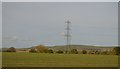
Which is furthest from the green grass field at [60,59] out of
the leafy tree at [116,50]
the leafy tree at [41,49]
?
the leafy tree at [41,49]

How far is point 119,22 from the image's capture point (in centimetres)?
1919

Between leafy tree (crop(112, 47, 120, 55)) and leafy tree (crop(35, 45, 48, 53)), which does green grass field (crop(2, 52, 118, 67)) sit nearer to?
leafy tree (crop(112, 47, 120, 55))

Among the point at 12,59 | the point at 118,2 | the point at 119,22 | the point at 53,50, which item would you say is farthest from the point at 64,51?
the point at 118,2

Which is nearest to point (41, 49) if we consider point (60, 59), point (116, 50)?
point (60, 59)

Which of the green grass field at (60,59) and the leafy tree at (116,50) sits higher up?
the leafy tree at (116,50)

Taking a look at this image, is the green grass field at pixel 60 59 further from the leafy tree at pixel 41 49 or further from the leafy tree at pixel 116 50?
the leafy tree at pixel 41 49

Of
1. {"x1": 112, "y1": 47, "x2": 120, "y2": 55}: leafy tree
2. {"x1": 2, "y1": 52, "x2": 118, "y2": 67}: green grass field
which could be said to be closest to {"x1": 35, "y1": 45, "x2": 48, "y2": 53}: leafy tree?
{"x1": 2, "y1": 52, "x2": 118, "y2": 67}: green grass field

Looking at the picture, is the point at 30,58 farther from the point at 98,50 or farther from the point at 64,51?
the point at 98,50

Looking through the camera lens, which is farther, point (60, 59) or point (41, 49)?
point (41, 49)

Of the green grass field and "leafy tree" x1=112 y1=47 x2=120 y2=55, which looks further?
"leafy tree" x1=112 y1=47 x2=120 y2=55

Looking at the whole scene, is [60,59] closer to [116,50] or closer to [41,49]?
[41,49]

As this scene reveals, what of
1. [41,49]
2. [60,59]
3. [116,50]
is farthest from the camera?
[41,49]

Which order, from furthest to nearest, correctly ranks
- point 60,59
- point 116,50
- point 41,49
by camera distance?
point 41,49 < point 116,50 < point 60,59

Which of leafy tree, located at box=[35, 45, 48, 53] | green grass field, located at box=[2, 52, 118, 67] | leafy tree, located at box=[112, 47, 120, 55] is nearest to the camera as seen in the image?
green grass field, located at box=[2, 52, 118, 67]
